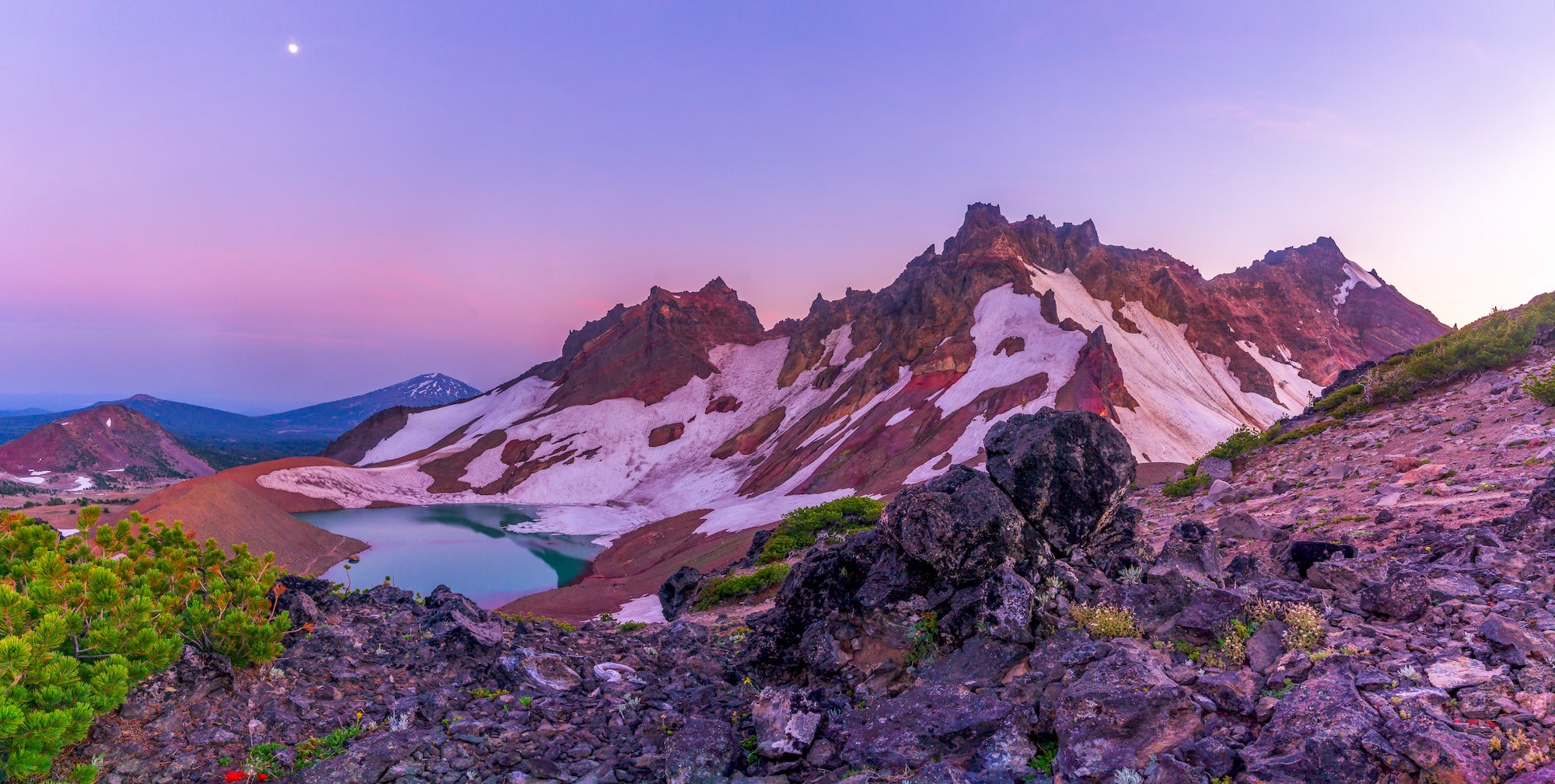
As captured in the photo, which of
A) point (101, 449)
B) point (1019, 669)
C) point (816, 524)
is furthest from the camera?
point (101, 449)

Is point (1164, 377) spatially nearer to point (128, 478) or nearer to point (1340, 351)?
point (1340, 351)

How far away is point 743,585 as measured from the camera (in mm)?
19672

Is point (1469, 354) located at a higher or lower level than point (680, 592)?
higher

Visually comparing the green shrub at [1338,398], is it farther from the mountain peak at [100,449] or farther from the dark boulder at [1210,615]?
the mountain peak at [100,449]

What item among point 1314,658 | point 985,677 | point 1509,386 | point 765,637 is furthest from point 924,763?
point 1509,386

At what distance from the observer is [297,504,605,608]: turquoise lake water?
41344 millimetres

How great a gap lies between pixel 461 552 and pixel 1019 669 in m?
53.1

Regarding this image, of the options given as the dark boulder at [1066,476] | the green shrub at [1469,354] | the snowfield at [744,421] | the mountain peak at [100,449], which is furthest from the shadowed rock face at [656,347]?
the dark boulder at [1066,476]

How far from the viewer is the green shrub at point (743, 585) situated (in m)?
19.4

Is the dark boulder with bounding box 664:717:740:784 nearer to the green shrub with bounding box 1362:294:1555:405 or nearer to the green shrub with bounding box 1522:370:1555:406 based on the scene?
the green shrub with bounding box 1522:370:1555:406

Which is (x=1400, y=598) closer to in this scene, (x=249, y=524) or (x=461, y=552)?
(x=249, y=524)

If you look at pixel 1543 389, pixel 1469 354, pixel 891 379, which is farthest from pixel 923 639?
pixel 891 379

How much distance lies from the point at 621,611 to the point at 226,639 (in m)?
18.9

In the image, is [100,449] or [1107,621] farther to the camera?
[100,449]
